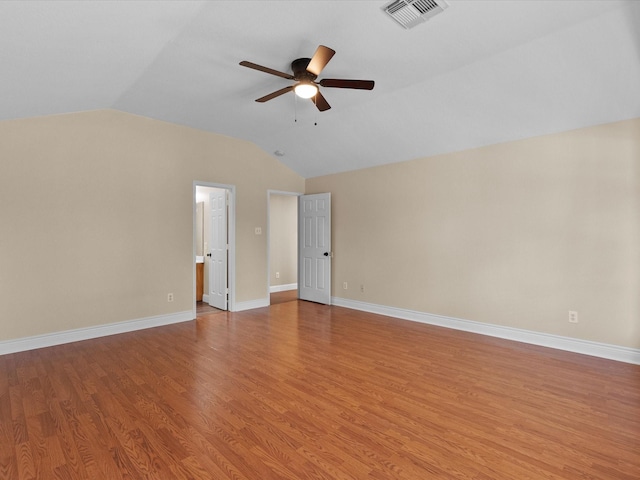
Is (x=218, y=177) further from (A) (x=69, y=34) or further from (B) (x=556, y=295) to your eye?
(B) (x=556, y=295)

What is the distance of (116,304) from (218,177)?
2522mm

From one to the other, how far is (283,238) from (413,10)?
6403 millimetres

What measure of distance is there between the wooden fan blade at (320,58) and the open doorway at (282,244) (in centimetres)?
533

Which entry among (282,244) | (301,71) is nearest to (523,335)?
(301,71)

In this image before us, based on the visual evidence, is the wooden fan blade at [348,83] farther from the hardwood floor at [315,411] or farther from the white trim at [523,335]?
the white trim at [523,335]

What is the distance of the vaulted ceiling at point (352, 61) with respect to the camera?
259cm

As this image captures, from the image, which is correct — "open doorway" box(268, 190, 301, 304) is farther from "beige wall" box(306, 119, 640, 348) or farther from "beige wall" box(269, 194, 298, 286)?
"beige wall" box(306, 119, 640, 348)

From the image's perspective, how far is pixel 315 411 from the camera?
8.57 feet

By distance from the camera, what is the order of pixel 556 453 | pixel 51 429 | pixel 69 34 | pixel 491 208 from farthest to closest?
pixel 491 208
pixel 69 34
pixel 51 429
pixel 556 453

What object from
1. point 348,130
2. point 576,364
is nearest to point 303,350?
point 576,364

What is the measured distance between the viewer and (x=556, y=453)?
6.90ft

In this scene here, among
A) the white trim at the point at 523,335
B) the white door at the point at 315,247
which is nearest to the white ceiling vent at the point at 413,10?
the white trim at the point at 523,335

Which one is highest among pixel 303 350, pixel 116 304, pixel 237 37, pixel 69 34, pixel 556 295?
pixel 237 37

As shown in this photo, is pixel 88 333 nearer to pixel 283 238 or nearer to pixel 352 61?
pixel 352 61
